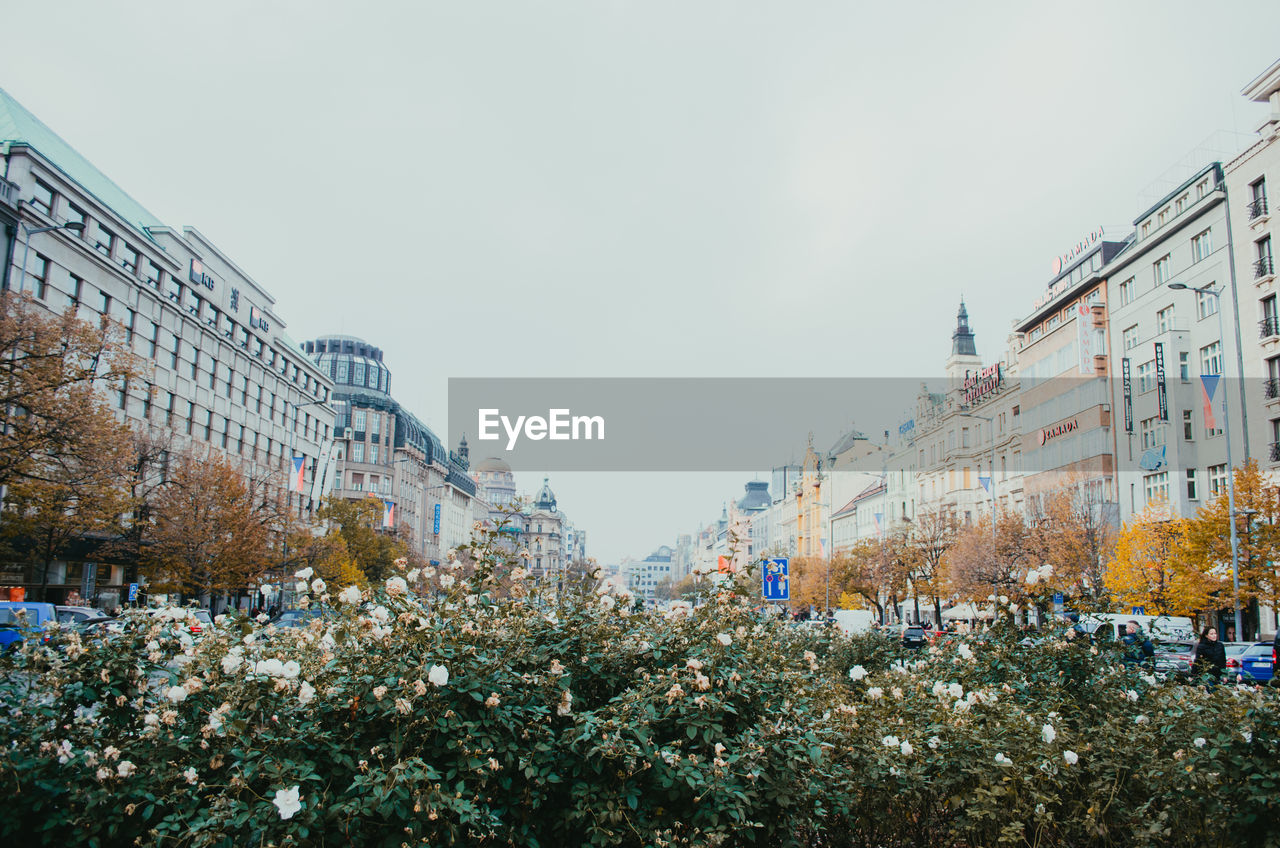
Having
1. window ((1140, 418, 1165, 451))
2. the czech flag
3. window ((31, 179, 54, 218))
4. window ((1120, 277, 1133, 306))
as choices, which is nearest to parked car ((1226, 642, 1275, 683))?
the czech flag

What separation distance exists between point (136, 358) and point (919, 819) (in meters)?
35.5

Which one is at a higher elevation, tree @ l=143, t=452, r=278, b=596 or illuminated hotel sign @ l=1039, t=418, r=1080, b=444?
illuminated hotel sign @ l=1039, t=418, r=1080, b=444

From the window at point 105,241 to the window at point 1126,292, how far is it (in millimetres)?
55044

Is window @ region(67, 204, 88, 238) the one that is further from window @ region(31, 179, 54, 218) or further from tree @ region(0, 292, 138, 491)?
tree @ region(0, 292, 138, 491)

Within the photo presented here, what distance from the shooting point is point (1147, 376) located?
45.2 meters

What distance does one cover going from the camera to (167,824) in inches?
173

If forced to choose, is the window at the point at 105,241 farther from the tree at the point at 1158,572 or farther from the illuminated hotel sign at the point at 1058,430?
the illuminated hotel sign at the point at 1058,430

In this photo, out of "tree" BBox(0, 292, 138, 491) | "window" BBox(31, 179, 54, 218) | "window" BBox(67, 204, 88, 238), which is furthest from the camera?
"window" BBox(67, 204, 88, 238)

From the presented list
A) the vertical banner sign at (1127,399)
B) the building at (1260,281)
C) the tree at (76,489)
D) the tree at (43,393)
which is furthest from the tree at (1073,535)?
the tree at (43,393)

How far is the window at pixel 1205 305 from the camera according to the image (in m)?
40.4

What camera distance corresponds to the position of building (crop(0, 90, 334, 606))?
3925cm

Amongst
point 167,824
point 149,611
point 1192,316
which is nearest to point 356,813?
point 167,824

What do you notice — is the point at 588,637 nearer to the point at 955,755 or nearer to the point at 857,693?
the point at 955,755

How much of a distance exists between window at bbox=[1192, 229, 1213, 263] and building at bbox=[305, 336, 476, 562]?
6892 cm
